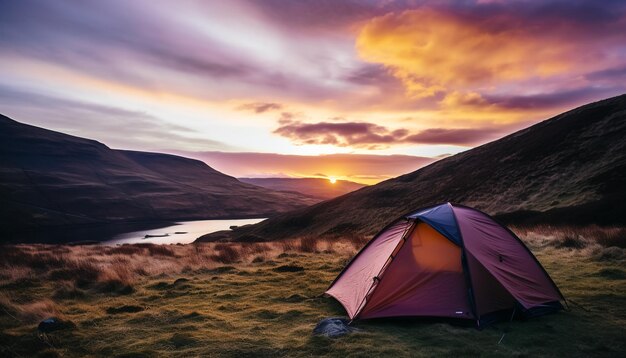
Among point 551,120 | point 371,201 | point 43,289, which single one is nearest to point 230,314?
point 43,289

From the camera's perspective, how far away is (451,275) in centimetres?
1006

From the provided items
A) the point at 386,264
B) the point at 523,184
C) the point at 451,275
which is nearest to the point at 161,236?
the point at 523,184

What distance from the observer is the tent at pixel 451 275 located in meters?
9.71

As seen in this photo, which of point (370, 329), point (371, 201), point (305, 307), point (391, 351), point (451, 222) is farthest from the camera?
point (371, 201)

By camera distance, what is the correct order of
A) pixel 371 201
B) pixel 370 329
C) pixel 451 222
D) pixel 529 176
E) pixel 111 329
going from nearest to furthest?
pixel 370 329 < pixel 111 329 < pixel 451 222 < pixel 529 176 < pixel 371 201

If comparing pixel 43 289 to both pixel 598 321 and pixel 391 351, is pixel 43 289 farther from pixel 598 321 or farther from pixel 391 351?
pixel 598 321

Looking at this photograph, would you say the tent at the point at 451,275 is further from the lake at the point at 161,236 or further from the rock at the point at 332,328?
the lake at the point at 161,236

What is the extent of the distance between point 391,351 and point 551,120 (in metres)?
79.8

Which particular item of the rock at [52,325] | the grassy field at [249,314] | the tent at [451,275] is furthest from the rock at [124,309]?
the tent at [451,275]

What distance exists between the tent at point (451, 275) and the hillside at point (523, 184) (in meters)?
26.1

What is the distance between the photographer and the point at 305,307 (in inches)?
448

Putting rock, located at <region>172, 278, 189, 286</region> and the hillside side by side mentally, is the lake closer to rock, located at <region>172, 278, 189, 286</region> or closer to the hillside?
the hillside

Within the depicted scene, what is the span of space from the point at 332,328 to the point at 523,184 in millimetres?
51017

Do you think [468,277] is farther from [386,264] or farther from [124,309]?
[124,309]
